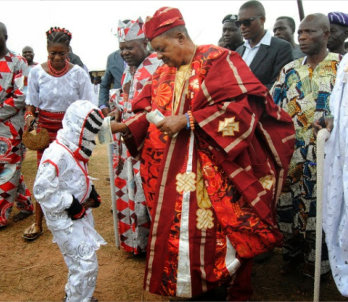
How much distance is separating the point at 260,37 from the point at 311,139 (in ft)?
4.78

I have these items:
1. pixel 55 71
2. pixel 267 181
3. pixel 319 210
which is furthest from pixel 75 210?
pixel 55 71

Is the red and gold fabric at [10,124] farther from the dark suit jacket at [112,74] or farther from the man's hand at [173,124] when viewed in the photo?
the man's hand at [173,124]

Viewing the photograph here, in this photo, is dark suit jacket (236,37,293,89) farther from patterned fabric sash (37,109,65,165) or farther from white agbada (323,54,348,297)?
patterned fabric sash (37,109,65,165)

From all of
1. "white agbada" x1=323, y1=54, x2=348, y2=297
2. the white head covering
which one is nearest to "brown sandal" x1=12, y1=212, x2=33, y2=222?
the white head covering

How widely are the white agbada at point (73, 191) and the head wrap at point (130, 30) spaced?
108 cm

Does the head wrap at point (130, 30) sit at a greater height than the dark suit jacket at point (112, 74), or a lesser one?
greater

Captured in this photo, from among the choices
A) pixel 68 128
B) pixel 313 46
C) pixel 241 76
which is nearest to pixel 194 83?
pixel 241 76

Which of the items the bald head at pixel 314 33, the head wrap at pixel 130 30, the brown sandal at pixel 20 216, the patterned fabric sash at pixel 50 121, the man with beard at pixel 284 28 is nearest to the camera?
the bald head at pixel 314 33

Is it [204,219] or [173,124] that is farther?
[204,219]

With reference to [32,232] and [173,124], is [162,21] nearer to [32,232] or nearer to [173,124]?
[173,124]

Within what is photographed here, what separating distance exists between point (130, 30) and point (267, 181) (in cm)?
194

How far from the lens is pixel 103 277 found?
3779 millimetres

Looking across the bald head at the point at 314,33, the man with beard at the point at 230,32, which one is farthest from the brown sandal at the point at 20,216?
the bald head at the point at 314,33

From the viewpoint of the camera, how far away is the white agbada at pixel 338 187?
2.81 m
